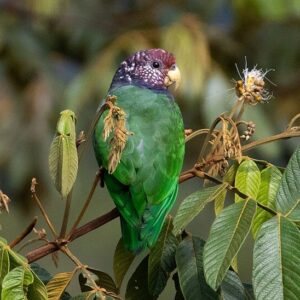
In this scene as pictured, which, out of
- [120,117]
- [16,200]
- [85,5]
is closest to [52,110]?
[16,200]

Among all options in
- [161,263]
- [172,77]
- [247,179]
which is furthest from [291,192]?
[172,77]

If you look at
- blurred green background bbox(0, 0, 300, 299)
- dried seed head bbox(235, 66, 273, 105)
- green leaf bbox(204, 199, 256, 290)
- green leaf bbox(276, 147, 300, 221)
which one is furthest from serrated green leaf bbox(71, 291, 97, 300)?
blurred green background bbox(0, 0, 300, 299)

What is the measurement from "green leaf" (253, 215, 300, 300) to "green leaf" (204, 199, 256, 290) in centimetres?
3

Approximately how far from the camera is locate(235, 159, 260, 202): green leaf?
Answer: 1.66 m

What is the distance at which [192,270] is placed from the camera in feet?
5.32

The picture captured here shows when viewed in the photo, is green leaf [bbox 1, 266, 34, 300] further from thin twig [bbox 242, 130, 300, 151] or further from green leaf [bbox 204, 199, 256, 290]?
thin twig [bbox 242, 130, 300, 151]

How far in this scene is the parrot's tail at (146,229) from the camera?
73.4 inches

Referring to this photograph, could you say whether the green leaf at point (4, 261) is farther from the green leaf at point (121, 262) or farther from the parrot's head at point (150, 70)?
the parrot's head at point (150, 70)

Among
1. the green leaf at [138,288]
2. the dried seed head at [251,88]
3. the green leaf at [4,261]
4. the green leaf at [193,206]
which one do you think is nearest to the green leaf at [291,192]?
the green leaf at [193,206]

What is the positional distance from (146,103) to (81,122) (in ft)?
8.06

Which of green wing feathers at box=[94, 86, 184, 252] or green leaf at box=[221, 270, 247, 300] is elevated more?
green wing feathers at box=[94, 86, 184, 252]

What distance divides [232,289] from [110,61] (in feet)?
9.41

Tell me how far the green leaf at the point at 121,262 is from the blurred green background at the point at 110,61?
2.03m

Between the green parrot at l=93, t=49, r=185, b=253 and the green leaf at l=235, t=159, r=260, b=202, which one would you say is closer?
the green leaf at l=235, t=159, r=260, b=202
